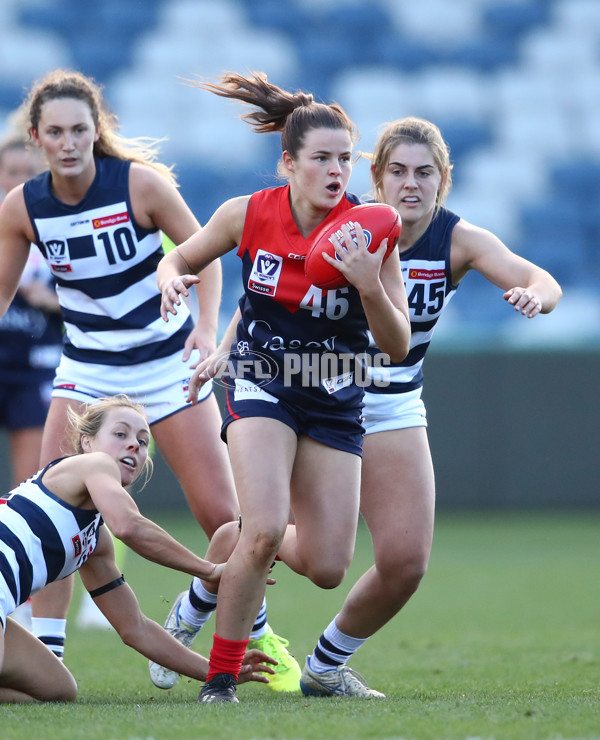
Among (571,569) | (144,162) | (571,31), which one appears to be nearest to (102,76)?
(571,31)

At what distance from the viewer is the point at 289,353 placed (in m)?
3.69

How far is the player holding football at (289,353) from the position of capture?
3512mm

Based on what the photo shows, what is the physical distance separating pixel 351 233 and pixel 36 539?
4.59ft

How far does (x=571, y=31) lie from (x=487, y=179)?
2.54m

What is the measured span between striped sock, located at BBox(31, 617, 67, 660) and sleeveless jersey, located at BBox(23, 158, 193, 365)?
3.33ft

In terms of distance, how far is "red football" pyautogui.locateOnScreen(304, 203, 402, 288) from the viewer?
345 cm

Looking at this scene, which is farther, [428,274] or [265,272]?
[428,274]

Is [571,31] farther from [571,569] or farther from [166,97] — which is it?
[571,569]

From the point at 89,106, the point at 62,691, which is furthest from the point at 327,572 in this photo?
the point at 89,106

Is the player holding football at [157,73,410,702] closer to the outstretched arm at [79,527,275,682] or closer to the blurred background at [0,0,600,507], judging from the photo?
the outstretched arm at [79,527,275,682]

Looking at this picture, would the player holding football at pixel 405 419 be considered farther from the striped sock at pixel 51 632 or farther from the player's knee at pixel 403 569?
the striped sock at pixel 51 632

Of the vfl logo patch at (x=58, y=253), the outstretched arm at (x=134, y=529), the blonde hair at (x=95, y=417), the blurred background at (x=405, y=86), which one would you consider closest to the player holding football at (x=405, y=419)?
the outstretched arm at (x=134, y=529)

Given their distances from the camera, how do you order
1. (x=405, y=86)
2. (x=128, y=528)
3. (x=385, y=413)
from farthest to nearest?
(x=405, y=86), (x=385, y=413), (x=128, y=528)

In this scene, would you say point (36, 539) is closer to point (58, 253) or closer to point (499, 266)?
point (58, 253)
